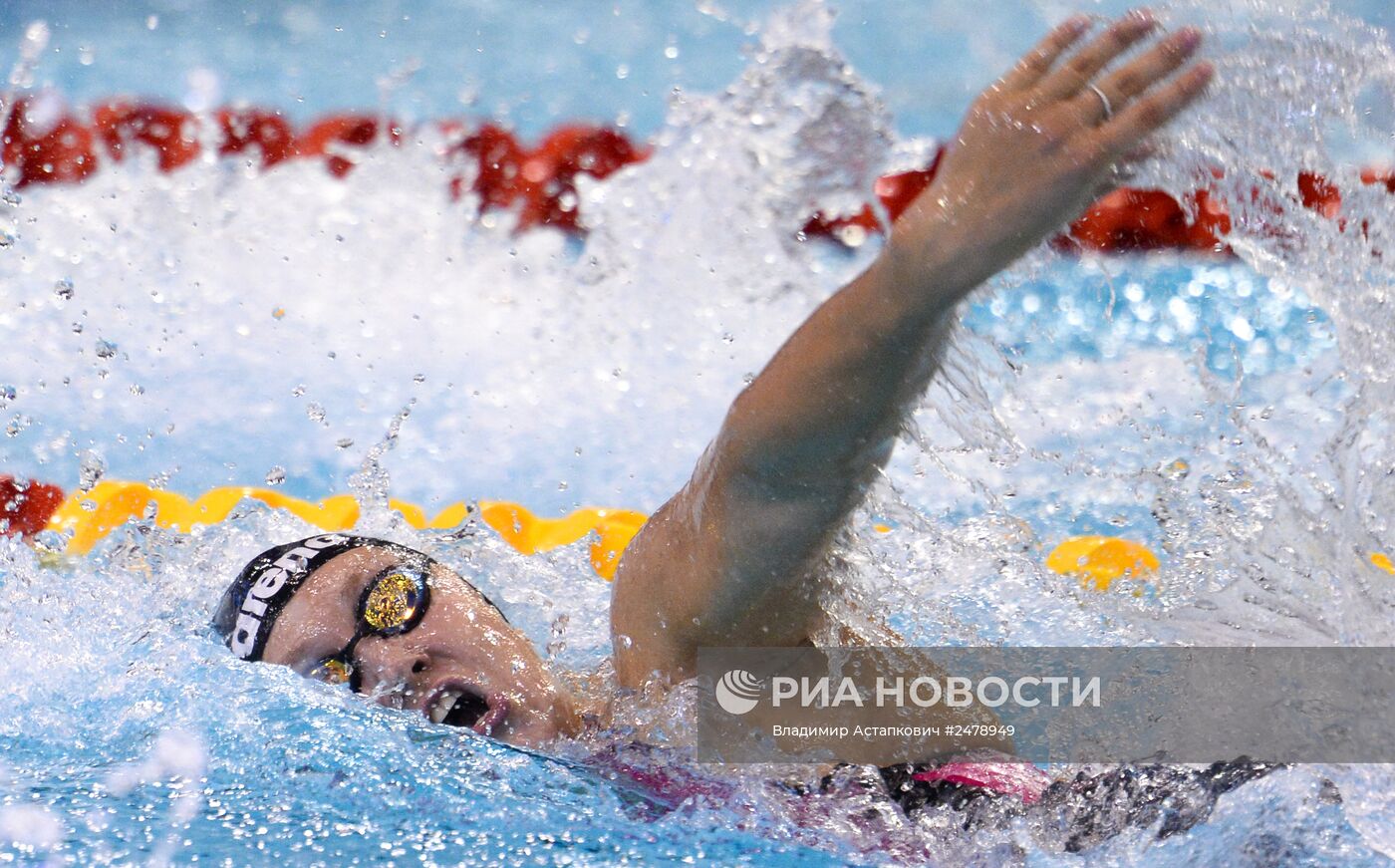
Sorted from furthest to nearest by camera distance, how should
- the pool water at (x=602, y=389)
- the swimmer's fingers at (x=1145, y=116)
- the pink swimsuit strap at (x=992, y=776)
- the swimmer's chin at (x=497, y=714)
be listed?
the swimmer's chin at (x=497, y=714)
the pink swimsuit strap at (x=992, y=776)
the pool water at (x=602, y=389)
the swimmer's fingers at (x=1145, y=116)

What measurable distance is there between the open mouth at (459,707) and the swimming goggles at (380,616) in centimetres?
8

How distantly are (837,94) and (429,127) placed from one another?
1552mm

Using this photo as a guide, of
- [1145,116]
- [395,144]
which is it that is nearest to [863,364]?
[1145,116]

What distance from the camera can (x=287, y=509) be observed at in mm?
2627

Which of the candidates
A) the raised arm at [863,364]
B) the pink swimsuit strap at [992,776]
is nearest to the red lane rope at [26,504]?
the raised arm at [863,364]

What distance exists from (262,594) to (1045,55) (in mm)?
979

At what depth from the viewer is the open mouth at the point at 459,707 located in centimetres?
128

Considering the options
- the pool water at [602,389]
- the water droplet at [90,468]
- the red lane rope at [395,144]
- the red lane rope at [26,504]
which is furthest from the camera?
the red lane rope at [395,144]

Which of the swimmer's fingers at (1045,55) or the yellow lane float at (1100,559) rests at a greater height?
the yellow lane float at (1100,559)

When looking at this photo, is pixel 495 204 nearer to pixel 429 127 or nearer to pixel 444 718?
pixel 429 127

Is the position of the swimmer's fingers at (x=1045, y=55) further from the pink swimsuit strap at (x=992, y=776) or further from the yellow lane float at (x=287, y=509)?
the yellow lane float at (x=287, y=509)

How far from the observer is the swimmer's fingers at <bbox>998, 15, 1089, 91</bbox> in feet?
2.53

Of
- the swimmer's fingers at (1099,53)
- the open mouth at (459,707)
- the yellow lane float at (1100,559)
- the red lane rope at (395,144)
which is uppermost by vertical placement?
the red lane rope at (395,144)

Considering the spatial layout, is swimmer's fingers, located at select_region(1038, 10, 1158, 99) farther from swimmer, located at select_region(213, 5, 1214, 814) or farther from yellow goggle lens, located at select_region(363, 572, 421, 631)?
yellow goggle lens, located at select_region(363, 572, 421, 631)
